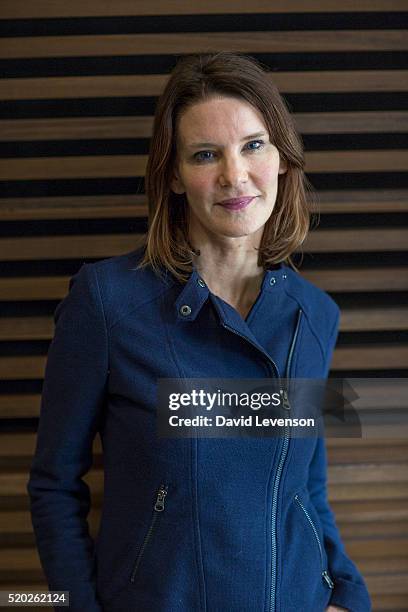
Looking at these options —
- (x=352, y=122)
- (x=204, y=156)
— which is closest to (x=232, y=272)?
(x=204, y=156)

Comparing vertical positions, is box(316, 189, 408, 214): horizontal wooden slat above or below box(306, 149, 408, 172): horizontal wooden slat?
below

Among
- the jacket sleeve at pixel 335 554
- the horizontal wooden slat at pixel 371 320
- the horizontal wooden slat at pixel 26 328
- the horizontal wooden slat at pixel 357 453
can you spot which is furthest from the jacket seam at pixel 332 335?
the horizontal wooden slat at pixel 26 328

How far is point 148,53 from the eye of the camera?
1.51 meters

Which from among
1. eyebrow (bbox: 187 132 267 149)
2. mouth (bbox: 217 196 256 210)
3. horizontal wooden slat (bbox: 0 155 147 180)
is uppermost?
horizontal wooden slat (bbox: 0 155 147 180)

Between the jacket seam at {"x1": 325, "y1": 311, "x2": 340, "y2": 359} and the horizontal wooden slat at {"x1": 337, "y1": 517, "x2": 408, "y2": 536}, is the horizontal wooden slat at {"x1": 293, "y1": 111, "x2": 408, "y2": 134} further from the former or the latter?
the horizontal wooden slat at {"x1": 337, "y1": 517, "x2": 408, "y2": 536}

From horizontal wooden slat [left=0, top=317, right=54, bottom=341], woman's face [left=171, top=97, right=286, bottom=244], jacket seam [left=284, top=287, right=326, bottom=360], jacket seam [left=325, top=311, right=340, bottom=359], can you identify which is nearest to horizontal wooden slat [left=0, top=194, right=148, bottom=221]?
horizontal wooden slat [left=0, top=317, right=54, bottom=341]

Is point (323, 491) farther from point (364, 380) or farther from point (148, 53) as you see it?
point (148, 53)

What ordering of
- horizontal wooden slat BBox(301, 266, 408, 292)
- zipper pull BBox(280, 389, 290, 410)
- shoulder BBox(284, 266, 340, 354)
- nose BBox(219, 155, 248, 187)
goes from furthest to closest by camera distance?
horizontal wooden slat BBox(301, 266, 408, 292), shoulder BBox(284, 266, 340, 354), zipper pull BBox(280, 389, 290, 410), nose BBox(219, 155, 248, 187)

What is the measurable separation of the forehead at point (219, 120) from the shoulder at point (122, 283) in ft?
0.86

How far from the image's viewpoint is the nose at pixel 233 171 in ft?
3.85

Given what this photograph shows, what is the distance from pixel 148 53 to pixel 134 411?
844 mm

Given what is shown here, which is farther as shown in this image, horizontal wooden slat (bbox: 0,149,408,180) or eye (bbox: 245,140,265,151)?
horizontal wooden slat (bbox: 0,149,408,180)

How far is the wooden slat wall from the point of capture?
4.97ft

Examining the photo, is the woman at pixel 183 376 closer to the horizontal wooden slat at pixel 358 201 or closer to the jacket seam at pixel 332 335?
the jacket seam at pixel 332 335
